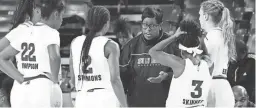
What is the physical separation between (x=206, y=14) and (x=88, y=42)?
107cm

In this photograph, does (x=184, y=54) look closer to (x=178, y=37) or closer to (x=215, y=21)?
(x=178, y=37)

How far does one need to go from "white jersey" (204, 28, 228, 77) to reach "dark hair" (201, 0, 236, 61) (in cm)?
5

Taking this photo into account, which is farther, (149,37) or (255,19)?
(255,19)

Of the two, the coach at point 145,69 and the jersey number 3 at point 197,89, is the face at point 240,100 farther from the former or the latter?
the jersey number 3 at point 197,89

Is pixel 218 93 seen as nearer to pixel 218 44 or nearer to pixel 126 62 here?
pixel 218 44

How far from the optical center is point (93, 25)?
3.45 meters

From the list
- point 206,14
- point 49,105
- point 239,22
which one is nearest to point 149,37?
point 206,14

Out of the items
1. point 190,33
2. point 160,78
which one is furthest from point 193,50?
point 160,78

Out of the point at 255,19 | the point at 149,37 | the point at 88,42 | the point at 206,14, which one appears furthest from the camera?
the point at 255,19

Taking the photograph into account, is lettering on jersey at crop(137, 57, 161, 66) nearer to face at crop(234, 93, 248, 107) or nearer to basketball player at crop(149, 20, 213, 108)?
basketball player at crop(149, 20, 213, 108)

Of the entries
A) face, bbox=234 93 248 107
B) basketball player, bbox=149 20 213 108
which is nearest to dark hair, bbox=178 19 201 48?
basketball player, bbox=149 20 213 108

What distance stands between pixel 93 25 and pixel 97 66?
0.94 feet

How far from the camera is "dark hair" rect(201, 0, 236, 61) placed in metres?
3.93

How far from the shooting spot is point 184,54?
136 inches
